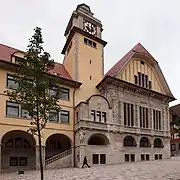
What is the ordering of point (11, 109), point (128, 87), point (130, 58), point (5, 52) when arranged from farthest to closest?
point (130, 58), point (128, 87), point (5, 52), point (11, 109)

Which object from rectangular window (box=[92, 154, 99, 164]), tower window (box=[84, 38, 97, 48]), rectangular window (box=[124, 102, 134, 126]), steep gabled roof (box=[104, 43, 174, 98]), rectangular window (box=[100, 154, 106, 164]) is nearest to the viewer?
rectangular window (box=[92, 154, 99, 164])

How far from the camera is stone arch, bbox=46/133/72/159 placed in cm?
3606

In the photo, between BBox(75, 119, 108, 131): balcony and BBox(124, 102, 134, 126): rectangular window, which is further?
BBox(124, 102, 134, 126): rectangular window

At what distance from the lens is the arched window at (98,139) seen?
1435 inches

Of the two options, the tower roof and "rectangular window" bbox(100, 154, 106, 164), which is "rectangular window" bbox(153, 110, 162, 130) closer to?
"rectangular window" bbox(100, 154, 106, 164)

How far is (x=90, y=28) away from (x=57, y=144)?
17.6 meters

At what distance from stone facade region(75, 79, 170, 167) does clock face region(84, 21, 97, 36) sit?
8739mm

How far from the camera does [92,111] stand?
35844mm

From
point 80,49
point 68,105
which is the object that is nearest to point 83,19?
point 80,49

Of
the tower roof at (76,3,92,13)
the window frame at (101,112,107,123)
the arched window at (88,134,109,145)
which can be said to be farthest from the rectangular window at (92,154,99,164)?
the tower roof at (76,3,92,13)

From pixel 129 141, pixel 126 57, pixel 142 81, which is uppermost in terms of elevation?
pixel 126 57

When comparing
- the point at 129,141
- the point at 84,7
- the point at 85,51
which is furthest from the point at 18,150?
the point at 84,7

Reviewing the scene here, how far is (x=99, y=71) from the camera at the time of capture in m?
41.4

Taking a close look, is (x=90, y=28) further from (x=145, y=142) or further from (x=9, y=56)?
(x=145, y=142)
